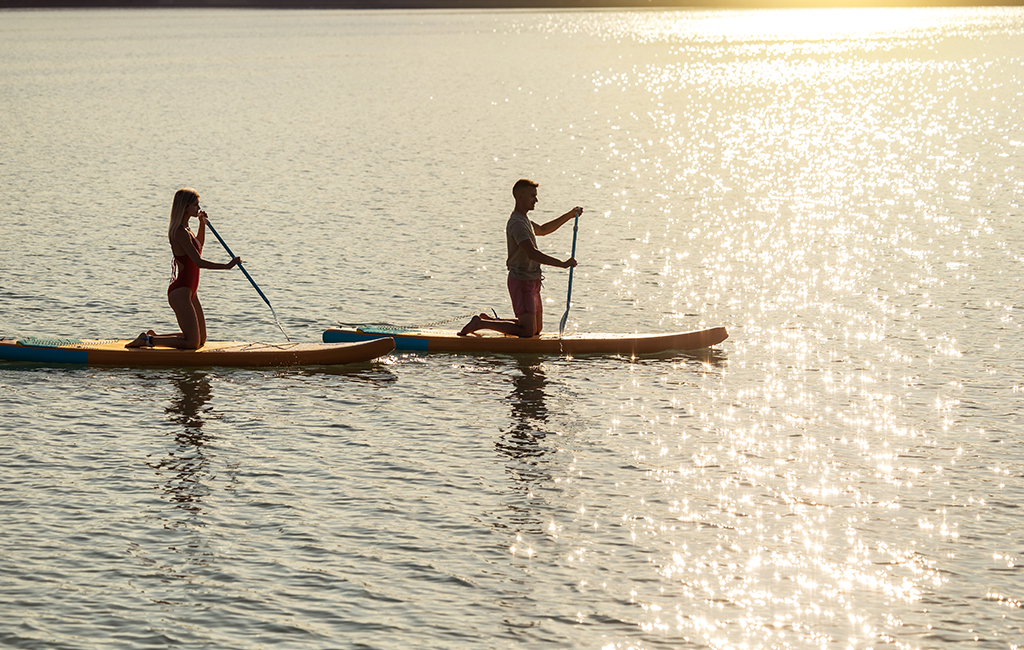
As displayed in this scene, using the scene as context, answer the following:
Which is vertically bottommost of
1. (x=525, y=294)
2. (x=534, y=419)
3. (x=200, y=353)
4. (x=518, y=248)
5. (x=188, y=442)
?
(x=188, y=442)

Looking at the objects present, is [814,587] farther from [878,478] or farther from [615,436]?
[615,436]

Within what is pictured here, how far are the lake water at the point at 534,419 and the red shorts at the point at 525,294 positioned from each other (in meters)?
0.66

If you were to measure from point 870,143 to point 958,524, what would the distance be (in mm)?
38053

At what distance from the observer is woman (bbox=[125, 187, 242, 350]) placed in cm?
1678

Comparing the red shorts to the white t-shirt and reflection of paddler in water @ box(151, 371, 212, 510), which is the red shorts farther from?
reflection of paddler in water @ box(151, 371, 212, 510)

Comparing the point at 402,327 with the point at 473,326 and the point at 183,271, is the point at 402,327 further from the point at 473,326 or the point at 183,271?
the point at 183,271

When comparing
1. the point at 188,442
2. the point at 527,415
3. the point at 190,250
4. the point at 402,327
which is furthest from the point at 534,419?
the point at 190,250

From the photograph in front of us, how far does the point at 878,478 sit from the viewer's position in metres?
13.4

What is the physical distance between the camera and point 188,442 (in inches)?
578

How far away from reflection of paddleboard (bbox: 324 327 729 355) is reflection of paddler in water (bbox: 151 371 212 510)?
224cm

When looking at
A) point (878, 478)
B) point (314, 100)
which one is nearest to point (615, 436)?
point (878, 478)

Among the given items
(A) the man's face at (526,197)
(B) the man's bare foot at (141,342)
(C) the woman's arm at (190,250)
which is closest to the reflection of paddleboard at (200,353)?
(B) the man's bare foot at (141,342)

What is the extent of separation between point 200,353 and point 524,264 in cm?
416

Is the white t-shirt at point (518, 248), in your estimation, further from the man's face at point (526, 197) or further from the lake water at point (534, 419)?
the lake water at point (534, 419)
